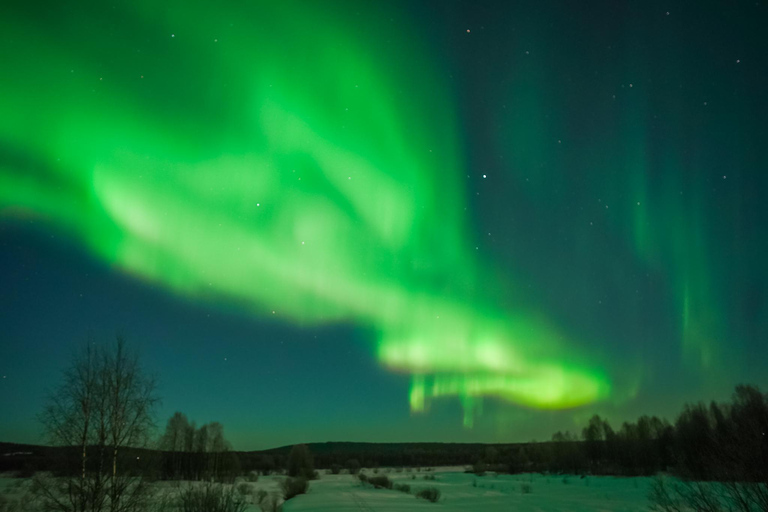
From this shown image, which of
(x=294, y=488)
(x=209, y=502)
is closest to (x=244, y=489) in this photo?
(x=294, y=488)

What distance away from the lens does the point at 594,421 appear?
112m

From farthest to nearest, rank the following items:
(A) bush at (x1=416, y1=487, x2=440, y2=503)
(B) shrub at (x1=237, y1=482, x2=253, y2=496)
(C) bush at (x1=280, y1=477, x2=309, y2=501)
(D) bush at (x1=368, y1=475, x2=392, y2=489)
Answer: (D) bush at (x1=368, y1=475, x2=392, y2=489)
(C) bush at (x1=280, y1=477, x2=309, y2=501)
(A) bush at (x1=416, y1=487, x2=440, y2=503)
(B) shrub at (x1=237, y1=482, x2=253, y2=496)

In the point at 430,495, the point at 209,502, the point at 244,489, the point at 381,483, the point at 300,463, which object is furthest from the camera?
the point at 300,463

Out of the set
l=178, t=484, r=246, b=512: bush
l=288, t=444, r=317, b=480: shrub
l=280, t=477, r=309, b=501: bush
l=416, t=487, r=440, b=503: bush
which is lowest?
l=288, t=444, r=317, b=480: shrub

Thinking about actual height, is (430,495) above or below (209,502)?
below

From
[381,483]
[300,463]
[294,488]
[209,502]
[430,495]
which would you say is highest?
[209,502]

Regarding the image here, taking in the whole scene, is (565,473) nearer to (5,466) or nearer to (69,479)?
(69,479)

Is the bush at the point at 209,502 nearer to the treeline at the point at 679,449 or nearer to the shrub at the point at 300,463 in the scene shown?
the treeline at the point at 679,449

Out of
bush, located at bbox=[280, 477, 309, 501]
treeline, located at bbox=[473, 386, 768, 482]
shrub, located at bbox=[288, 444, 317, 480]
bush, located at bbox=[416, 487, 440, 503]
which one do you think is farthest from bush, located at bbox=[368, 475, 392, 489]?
treeline, located at bbox=[473, 386, 768, 482]

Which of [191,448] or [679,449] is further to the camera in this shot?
[191,448]

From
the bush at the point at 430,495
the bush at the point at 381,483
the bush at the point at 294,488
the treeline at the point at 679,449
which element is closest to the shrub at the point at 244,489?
the bush at the point at 294,488

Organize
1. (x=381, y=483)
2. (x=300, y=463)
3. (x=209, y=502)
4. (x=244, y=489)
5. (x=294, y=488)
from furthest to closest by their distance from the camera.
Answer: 1. (x=300, y=463)
2. (x=381, y=483)
3. (x=294, y=488)
4. (x=244, y=489)
5. (x=209, y=502)

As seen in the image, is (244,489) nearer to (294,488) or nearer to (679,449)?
(294,488)

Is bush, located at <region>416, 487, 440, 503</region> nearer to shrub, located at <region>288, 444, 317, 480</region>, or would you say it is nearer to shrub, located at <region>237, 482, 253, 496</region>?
shrub, located at <region>237, 482, 253, 496</region>
